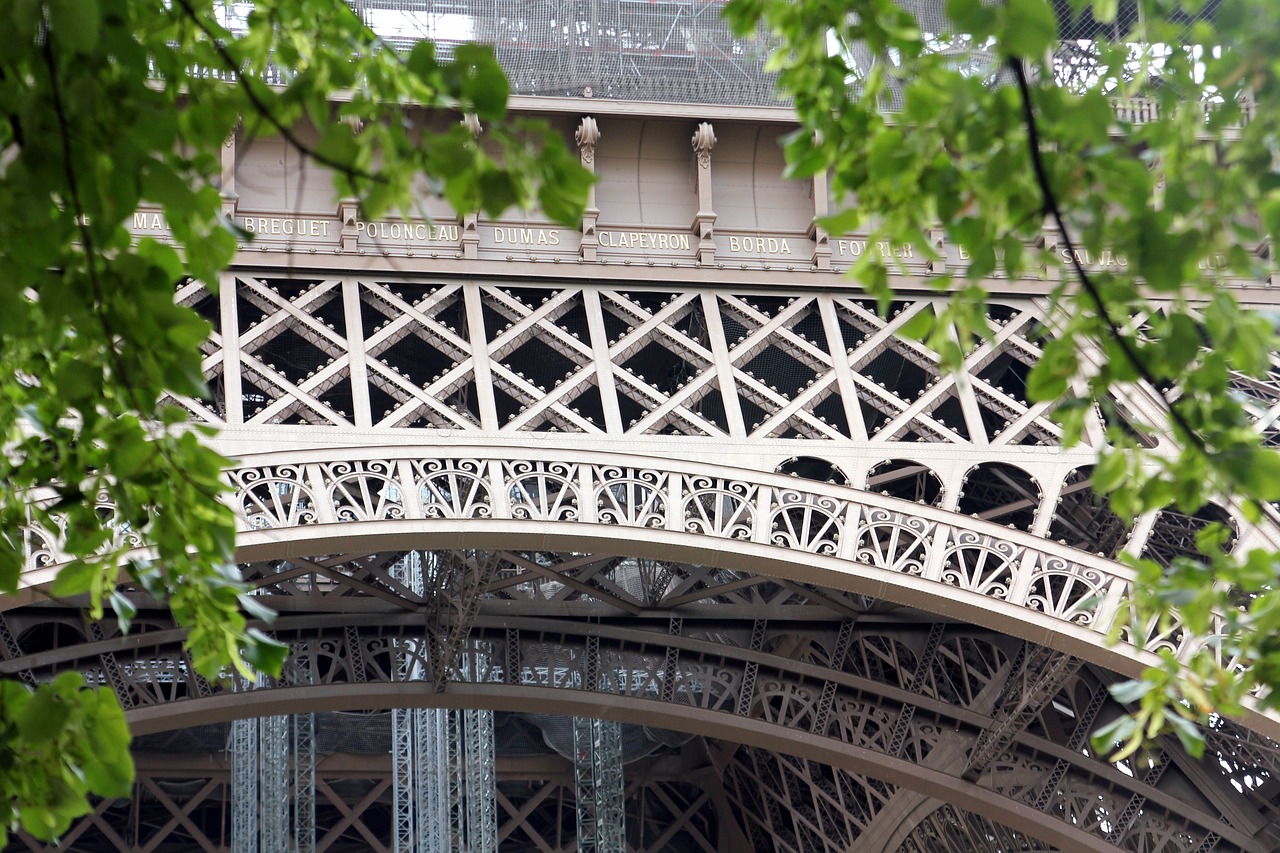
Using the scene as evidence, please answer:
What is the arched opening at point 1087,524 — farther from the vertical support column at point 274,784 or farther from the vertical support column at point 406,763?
the vertical support column at point 274,784

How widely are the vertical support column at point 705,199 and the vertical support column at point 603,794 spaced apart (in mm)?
11846

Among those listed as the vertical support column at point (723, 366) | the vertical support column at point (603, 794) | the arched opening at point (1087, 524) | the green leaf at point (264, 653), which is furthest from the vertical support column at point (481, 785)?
the green leaf at point (264, 653)

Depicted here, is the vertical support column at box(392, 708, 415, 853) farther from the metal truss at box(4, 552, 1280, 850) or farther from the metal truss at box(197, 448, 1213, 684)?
the metal truss at box(197, 448, 1213, 684)

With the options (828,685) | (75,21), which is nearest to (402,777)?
(828,685)

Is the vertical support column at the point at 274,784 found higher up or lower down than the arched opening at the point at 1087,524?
lower down

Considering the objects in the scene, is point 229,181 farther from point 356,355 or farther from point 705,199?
point 705,199

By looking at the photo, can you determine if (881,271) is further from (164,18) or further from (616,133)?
(616,133)

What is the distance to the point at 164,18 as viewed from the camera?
4078mm

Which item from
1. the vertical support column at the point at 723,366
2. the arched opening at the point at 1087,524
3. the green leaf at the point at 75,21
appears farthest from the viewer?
the arched opening at the point at 1087,524

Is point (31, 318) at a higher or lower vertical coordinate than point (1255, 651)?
higher

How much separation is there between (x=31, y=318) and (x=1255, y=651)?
3089 millimetres

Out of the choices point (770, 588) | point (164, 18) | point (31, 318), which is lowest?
point (770, 588)

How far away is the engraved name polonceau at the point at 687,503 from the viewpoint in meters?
12.2

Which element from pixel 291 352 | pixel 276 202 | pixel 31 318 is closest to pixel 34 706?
pixel 31 318
